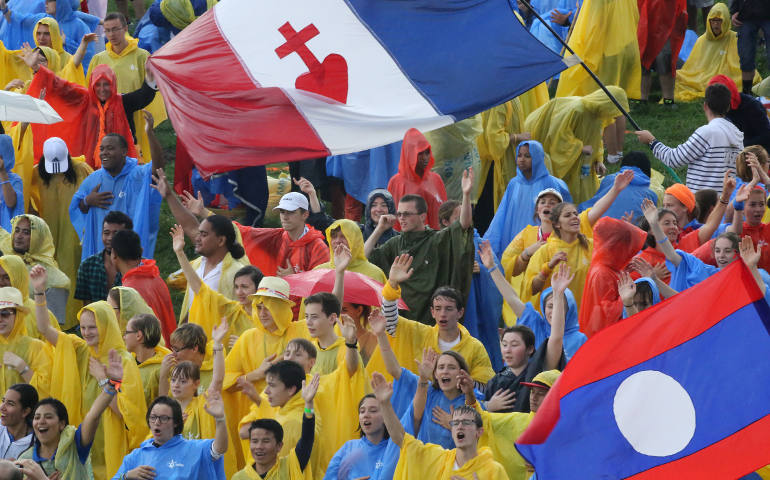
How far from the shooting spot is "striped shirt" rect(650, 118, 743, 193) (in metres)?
12.2

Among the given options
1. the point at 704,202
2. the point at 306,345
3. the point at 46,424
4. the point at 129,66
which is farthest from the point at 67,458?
the point at 129,66

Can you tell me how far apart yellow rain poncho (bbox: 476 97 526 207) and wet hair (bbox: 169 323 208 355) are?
4.28 m

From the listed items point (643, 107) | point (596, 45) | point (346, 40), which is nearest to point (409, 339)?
point (346, 40)

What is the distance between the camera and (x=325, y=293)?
946 cm

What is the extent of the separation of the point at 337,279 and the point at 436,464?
190cm

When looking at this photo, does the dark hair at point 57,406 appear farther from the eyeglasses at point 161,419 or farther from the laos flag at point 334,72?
the laos flag at point 334,72

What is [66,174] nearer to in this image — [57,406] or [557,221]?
[57,406]

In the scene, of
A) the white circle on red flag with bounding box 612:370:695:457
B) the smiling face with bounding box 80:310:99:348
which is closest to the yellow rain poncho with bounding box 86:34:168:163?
the smiling face with bounding box 80:310:99:348

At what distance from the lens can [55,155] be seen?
13016 mm

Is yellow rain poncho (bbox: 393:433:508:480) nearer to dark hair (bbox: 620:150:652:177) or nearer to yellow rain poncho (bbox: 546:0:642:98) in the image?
dark hair (bbox: 620:150:652:177)

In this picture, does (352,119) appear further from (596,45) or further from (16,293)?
(596,45)

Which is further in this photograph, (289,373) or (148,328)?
(148,328)

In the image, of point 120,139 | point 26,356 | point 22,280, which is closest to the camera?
point 26,356

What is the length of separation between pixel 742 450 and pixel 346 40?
4.29m
